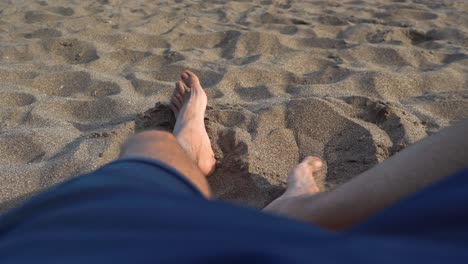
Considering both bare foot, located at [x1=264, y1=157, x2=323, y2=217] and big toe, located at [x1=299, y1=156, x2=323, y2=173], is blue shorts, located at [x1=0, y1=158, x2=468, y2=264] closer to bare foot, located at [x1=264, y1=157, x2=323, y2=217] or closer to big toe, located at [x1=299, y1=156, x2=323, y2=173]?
bare foot, located at [x1=264, y1=157, x2=323, y2=217]

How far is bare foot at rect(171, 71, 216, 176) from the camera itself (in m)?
1.57

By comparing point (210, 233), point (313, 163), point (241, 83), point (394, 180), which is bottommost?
point (241, 83)

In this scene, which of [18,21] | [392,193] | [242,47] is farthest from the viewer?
[18,21]

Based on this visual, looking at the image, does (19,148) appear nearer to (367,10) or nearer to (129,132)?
(129,132)

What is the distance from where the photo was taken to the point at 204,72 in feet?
7.62

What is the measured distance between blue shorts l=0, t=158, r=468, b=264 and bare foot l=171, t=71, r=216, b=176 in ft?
2.78

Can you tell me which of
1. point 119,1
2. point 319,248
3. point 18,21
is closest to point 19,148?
point 319,248

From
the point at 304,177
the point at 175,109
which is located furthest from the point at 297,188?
the point at 175,109

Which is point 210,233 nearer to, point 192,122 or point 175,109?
point 192,122

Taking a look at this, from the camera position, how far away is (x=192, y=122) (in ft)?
5.63

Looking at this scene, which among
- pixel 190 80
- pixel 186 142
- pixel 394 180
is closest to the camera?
pixel 394 180

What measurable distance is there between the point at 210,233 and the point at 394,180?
0.57 m

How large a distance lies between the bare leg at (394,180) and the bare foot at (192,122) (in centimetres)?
57

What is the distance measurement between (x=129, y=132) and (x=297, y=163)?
0.63 metres
